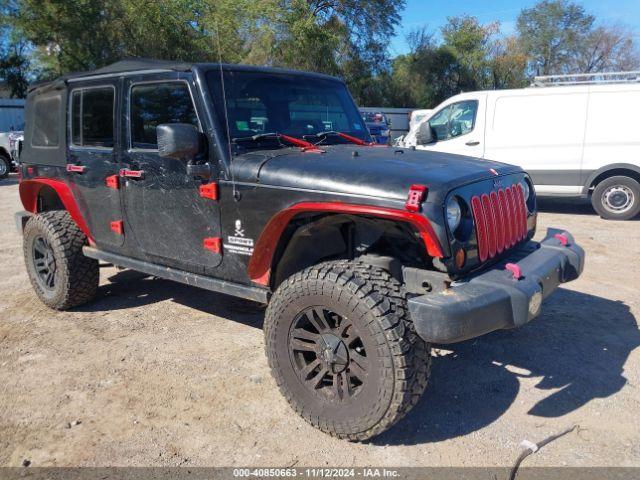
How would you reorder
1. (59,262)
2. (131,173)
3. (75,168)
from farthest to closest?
(59,262)
(75,168)
(131,173)

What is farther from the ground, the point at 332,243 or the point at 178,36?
the point at 178,36

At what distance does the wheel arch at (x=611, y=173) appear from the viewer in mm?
8867

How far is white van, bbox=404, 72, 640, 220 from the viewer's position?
8.82 meters

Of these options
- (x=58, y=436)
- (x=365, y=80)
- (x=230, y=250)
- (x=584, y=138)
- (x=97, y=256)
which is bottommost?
(x=58, y=436)

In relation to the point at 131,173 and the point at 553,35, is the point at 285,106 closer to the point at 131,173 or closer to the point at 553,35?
the point at 131,173

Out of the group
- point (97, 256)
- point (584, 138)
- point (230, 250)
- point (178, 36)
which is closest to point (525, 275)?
point (230, 250)

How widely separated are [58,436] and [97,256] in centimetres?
173

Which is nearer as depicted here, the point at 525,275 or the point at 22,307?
the point at 525,275

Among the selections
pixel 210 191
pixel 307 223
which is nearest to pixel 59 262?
pixel 210 191

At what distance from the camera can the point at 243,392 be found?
354 cm

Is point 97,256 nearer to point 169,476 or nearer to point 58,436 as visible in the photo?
point 58,436

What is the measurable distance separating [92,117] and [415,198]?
2955mm

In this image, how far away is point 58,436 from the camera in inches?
122

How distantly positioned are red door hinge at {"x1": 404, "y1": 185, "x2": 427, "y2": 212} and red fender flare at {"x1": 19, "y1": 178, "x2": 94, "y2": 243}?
9.86 feet
